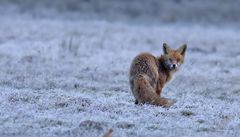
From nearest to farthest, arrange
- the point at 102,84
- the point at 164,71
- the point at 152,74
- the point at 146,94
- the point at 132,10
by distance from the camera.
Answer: the point at 146,94 < the point at 152,74 < the point at 164,71 < the point at 102,84 < the point at 132,10

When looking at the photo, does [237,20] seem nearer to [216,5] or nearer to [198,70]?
[216,5]

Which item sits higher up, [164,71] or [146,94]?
[164,71]

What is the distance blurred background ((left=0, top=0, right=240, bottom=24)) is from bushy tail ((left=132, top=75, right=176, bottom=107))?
24.7 m

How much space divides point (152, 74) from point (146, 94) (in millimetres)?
783

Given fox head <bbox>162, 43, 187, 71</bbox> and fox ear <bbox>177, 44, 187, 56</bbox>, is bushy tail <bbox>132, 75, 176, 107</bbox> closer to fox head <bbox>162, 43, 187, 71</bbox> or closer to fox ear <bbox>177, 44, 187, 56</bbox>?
fox head <bbox>162, 43, 187, 71</bbox>

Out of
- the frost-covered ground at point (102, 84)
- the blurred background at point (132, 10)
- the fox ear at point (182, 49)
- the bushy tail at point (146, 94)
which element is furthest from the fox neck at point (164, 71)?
the blurred background at point (132, 10)

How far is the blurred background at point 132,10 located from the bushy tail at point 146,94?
24.7 metres

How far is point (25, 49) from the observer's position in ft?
75.3

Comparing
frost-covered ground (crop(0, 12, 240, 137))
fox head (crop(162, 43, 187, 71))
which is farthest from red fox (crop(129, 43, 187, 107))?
frost-covered ground (crop(0, 12, 240, 137))

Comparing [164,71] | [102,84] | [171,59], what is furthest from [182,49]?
[102,84]

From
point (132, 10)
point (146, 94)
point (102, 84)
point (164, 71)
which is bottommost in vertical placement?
point (132, 10)

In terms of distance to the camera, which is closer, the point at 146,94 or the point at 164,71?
the point at 146,94

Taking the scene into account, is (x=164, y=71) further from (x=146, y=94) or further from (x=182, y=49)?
(x=146, y=94)

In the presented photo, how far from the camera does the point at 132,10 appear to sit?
130ft
